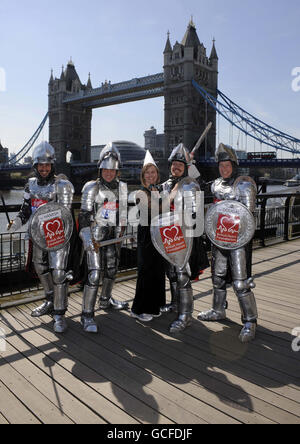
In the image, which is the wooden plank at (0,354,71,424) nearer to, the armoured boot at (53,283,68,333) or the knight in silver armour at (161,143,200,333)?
the armoured boot at (53,283,68,333)

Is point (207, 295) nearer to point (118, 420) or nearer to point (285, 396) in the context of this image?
point (285, 396)

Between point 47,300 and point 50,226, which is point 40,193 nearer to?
point 50,226

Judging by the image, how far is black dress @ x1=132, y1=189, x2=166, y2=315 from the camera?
3742 millimetres

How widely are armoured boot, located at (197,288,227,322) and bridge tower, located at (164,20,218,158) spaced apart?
57.1 m

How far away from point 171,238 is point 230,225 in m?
0.55

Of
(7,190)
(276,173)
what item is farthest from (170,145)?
(276,173)

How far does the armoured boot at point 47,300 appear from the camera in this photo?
3830 mm

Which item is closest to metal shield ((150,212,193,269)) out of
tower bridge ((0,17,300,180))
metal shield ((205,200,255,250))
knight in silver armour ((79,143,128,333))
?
metal shield ((205,200,255,250))

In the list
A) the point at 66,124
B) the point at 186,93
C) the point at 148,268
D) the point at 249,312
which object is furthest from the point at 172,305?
the point at 66,124

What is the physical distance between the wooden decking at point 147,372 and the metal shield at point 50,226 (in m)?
0.82

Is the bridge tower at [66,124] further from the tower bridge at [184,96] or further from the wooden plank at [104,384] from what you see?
the wooden plank at [104,384]

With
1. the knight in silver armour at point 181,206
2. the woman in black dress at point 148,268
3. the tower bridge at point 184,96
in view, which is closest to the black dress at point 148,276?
the woman in black dress at point 148,268

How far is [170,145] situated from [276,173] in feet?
131
